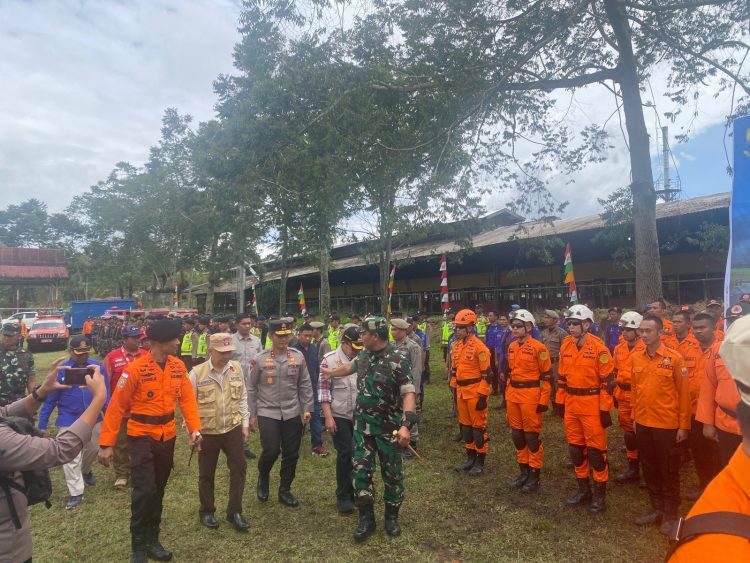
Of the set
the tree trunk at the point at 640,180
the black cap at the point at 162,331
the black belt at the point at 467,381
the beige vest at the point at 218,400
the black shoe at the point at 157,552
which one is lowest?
the black shoe at the point at 157,552

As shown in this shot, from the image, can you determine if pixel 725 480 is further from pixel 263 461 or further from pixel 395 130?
pixel 395 130

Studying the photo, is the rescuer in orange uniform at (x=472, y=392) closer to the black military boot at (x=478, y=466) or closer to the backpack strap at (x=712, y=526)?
the black military boot at (x=478, y=466)

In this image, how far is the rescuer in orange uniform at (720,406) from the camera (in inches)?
151

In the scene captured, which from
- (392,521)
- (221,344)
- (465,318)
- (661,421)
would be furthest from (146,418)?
(661,421)

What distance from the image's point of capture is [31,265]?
142 ft

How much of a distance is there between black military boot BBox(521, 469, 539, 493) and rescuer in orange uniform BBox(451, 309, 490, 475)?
0.72m

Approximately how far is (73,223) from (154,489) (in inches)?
2116

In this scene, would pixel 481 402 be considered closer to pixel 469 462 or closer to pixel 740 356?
pixel 469 462

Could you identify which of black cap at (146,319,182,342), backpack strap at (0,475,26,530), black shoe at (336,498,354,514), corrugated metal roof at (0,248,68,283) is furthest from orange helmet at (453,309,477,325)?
corrugated metal roof at (0,248,68,283)

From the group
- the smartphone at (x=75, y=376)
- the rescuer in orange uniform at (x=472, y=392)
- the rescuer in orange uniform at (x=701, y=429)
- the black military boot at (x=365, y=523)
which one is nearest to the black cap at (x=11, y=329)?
the smartphone at (x=75, y=376)

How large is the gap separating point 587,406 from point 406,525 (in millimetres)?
2277

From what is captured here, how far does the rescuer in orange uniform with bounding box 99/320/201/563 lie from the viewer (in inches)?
158

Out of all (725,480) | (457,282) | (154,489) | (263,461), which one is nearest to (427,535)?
(263,461)

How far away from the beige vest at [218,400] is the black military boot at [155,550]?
98 centimetres
